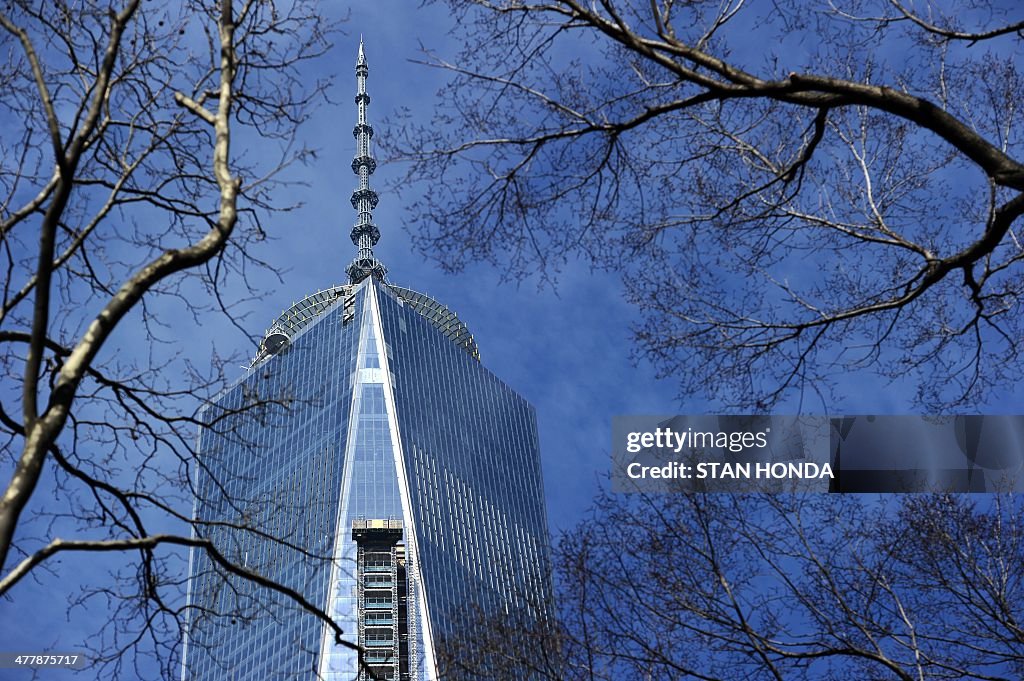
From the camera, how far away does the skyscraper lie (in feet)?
341

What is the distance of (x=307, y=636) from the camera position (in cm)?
10162

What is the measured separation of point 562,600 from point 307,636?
91982 mm

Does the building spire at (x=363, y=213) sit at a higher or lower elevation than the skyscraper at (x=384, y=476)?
higher

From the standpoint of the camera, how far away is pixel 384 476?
10950cm

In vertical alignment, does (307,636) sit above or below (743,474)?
above

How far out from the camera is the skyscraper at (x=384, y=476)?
104000 millimetres

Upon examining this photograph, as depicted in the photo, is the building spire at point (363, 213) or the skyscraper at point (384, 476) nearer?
the skyscraper at point (384, 476)

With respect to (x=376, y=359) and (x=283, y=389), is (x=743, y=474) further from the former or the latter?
(x=376, y=359)

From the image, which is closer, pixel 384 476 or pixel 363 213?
pixel 384 476

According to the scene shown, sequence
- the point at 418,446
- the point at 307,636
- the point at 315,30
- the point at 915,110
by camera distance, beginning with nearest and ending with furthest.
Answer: the point at 915,110 < the point at 315,30 < the point at 307,636 < the point at 418,446

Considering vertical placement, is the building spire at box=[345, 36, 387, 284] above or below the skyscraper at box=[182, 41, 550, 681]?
above

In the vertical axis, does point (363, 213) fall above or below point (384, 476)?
above

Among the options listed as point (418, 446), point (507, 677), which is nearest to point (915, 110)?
point (507, 677)

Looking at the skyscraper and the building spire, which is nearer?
the skyscraper
